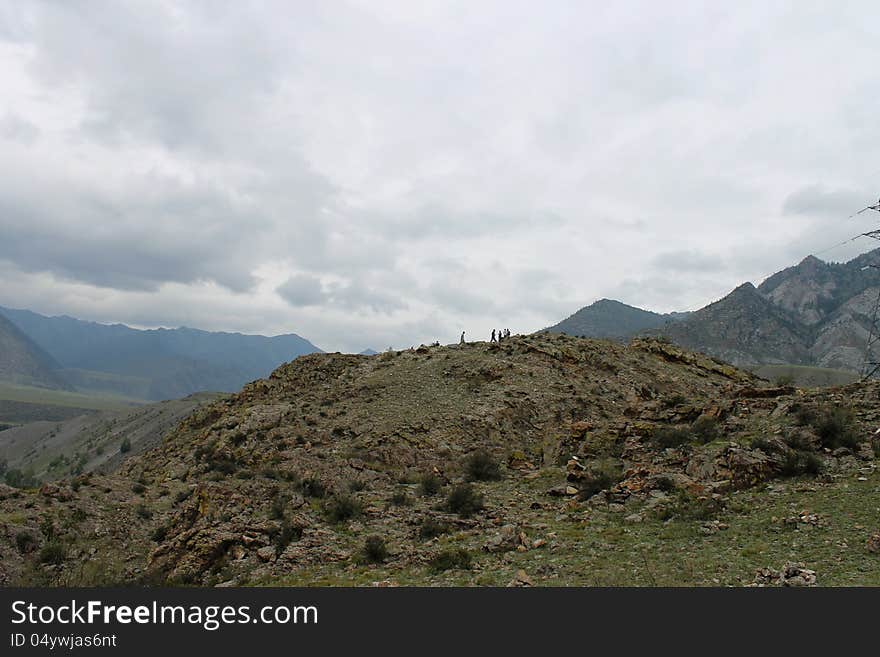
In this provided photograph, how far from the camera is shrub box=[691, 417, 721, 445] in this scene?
17203 millimetres

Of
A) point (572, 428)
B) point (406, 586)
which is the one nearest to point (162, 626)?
point (406, 586)

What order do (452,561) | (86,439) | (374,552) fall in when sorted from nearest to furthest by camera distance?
(452,561) < (374,552) < (86,439)

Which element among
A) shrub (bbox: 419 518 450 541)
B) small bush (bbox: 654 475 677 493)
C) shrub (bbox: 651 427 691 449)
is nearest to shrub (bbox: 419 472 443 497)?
shrub (bbox: 419 518 450 541)

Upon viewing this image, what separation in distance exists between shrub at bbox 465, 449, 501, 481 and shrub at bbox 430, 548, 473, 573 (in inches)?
319

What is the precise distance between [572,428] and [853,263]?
221466 mm

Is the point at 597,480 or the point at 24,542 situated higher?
the point at 597,480

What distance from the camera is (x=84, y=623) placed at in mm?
8250

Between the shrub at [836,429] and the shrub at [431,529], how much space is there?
11.4 meters

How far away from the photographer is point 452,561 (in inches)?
443

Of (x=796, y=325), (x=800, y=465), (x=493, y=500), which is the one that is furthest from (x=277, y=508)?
(x=796, y=325)

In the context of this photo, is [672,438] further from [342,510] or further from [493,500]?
[342,510]

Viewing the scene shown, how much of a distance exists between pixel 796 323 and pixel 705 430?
168854 mm

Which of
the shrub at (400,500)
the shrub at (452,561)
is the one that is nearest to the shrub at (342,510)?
the shrub at (400,500)

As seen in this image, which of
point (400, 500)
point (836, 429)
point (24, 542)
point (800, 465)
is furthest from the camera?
point (400, 500)
